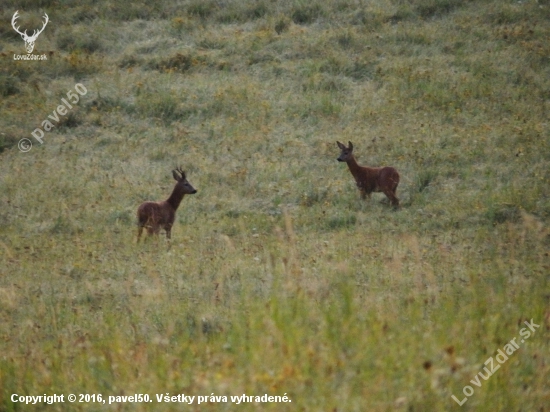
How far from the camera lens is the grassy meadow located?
483 centimetres

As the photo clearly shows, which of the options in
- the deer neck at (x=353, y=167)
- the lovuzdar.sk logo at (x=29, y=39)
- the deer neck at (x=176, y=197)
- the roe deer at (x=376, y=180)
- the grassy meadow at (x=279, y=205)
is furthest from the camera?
the lovuzdar.sk logo at (x=29, y=39)

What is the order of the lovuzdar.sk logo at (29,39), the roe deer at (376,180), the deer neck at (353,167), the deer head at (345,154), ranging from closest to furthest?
the roe deer at (376,180) → the deer neck at (353,167) → the deer head at (345,154) → the lovuzdar.sk logo at (29,39)

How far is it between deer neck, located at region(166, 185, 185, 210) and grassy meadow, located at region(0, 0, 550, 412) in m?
0.43

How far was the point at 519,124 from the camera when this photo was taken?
52.2 ft

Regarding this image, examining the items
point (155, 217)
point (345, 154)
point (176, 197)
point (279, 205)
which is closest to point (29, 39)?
point (345, 154)

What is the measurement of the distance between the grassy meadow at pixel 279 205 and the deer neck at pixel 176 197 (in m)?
0.43

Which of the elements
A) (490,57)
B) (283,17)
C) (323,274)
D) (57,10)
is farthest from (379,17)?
(323,274)

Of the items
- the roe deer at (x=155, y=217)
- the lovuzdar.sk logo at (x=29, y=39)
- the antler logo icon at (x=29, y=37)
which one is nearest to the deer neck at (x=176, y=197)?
the roe deer at (x=155, y=217)

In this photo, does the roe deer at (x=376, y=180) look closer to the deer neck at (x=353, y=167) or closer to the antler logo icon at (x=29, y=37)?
the deer neck at (x=353, y=167)

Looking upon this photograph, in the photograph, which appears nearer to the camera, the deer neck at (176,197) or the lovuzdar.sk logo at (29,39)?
the deer neck at (176,197)

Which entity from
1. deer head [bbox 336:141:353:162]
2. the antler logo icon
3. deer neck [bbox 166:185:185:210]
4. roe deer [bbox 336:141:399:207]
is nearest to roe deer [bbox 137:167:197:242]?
deer neck [bbox 166:185:185:210]

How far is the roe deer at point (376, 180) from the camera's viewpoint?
12.9 m

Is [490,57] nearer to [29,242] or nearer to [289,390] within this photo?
[29,242]

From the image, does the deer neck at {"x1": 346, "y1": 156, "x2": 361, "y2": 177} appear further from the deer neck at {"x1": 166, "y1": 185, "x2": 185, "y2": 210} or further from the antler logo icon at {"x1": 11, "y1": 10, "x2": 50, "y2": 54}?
the antler logo icon at {"x1": 11, "y1": 10, "x2": 50, "y2": 54}
